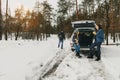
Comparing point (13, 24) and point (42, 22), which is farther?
point (13, 24)

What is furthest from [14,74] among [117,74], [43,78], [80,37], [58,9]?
[58,9]

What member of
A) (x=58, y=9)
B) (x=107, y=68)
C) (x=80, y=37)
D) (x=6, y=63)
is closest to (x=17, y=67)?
(x=6, y=63)

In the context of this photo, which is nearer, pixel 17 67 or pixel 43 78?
pixel 43 78

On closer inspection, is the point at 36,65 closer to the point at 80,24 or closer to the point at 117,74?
the point at 117,74

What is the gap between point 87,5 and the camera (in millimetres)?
67312

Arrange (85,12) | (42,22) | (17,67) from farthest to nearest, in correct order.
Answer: (42,22)
(85,12)
(17,67)

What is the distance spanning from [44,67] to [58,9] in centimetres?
6322

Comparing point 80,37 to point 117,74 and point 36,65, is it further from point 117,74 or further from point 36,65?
point 117,74

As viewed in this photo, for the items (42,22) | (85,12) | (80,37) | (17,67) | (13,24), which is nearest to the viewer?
(17,67)

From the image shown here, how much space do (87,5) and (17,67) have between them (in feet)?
186

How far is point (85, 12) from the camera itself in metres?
66.9

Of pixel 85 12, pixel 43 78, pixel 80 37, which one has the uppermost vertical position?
pixel 85 12

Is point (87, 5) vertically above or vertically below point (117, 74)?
above

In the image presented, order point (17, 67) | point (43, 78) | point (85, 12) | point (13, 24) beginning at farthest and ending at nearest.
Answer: point (13, 24), point (85, 12), point (17, 67), point (43, 78)
